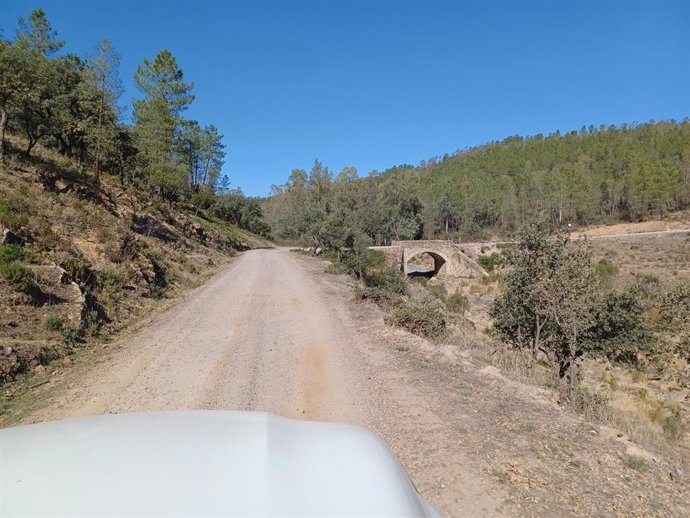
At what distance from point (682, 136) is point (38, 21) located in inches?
5414

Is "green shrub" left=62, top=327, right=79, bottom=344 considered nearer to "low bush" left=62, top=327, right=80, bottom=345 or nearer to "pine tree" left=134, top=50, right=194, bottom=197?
"low bush" left=62, top=327, right=80, bottom=345

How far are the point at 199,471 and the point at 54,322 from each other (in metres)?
8.24

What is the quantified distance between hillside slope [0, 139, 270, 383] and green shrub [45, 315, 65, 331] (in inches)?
0.7

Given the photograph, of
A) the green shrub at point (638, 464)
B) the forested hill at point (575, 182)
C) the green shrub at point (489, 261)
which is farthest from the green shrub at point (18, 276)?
the forested hill at point (575, 182)

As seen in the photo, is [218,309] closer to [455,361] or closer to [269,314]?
[269,314]

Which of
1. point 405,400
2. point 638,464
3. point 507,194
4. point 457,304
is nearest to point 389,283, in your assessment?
point 405,400

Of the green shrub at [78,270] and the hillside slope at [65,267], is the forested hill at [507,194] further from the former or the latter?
the green shrub at [78,270]

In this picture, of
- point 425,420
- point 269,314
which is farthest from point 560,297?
point 269,314

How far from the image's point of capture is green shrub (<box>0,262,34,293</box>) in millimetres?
8481

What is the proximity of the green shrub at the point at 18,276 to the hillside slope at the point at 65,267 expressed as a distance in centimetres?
2

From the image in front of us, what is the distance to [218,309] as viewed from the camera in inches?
472

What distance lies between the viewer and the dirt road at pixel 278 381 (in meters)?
4.62

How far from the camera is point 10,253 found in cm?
932

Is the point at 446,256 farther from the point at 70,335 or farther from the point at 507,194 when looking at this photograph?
the point at 507,194
